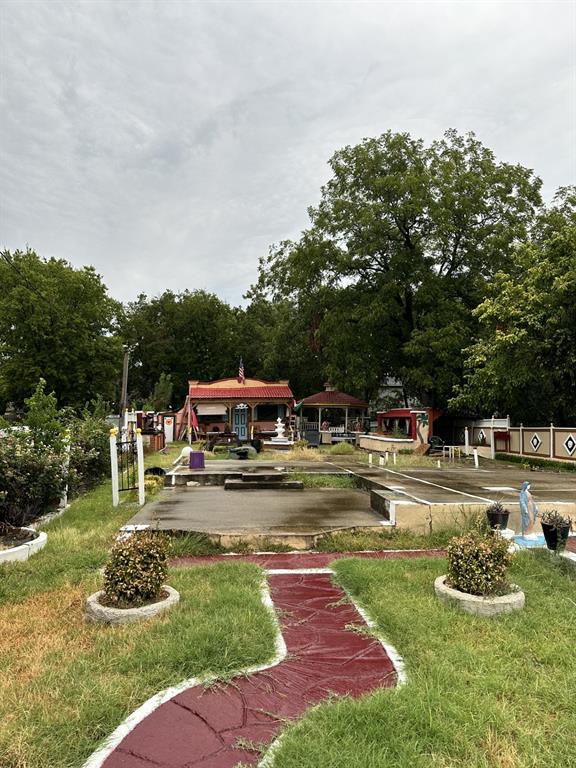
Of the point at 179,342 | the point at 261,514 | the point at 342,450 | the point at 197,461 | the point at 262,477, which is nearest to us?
the point at 261,514

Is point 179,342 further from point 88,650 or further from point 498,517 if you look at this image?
point 88,650

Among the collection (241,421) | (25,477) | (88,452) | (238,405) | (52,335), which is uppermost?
(52,335)

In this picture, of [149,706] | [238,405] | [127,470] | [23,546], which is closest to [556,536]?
[149,706]

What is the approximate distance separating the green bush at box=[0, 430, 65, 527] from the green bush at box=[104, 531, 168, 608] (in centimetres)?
362

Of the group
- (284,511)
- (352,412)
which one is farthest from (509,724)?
(352,412)

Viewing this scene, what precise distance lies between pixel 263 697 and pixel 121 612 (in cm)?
154

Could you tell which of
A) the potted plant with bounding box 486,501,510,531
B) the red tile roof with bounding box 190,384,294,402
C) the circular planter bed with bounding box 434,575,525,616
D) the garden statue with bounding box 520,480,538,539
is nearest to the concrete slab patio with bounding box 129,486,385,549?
the potted plant with bounding box 486,501,510,531

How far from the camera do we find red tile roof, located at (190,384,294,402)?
98.2 feet

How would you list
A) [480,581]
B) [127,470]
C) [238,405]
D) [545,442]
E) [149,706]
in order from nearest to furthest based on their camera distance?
1. [149,706]
2. [480,581]
3. [127,470]
4. [545,442]
5. [238,405]

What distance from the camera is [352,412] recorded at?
37969mm

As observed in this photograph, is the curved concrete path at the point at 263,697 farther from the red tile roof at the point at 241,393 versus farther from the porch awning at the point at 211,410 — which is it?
the porch awning at the point at 211,410

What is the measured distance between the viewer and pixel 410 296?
27766mm

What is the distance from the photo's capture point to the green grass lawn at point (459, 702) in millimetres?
2568

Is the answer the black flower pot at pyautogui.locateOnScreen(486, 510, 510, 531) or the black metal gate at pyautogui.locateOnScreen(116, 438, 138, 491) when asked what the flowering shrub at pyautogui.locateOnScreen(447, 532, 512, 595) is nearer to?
the black flower pot at pyautogui.locateOnScreen(486, 510, 510, 531)
